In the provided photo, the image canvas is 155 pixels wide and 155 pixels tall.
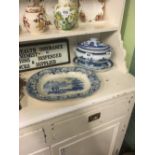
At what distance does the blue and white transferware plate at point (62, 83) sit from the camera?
2.77 ft

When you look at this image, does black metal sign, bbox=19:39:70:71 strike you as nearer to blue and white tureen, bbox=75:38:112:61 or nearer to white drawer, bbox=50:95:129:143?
blue and white tureen, bbox=75:38:112:61

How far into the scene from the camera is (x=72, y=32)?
0.95 m

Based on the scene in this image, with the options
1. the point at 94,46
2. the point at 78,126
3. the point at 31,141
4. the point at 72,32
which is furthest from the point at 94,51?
the point at 31,141

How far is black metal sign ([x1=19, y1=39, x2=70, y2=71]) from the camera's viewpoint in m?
1.02

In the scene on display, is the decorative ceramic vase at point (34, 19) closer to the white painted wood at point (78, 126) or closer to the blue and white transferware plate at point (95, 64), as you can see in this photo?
the blue and white transferware plate at point (95, 64)

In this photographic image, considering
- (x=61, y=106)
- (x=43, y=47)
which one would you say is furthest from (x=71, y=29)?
(x=61, y=106)

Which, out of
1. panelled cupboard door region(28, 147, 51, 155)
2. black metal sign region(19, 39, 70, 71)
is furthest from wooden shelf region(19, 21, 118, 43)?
panelled cupboard door region(28, 147, 51, 155)

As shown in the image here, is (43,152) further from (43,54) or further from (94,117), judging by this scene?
(43,54)

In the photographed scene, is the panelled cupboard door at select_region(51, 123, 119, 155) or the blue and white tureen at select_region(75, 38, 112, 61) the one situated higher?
the blue and white tureen at select_region(75, 38, 112, 61)

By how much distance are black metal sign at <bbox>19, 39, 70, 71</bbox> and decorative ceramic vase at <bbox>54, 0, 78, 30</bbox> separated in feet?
0.56

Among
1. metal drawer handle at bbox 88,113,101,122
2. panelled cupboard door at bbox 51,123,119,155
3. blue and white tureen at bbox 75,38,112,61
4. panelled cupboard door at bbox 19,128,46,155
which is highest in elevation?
blue and white tureen at bbox 75,38,112,61

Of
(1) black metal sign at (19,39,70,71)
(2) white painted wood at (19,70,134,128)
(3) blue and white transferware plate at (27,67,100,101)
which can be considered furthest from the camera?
(1) black metal sign at (19,39,70,71)

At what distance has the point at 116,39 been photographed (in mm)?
1114
